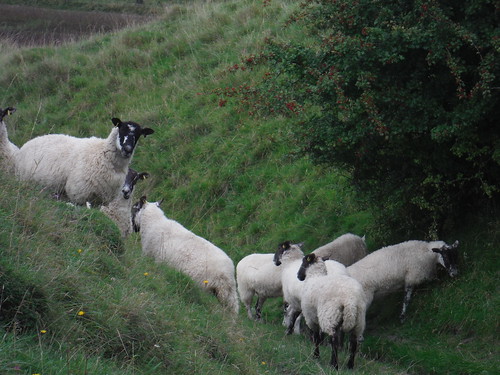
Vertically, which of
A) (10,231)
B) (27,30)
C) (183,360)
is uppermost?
(10,231)

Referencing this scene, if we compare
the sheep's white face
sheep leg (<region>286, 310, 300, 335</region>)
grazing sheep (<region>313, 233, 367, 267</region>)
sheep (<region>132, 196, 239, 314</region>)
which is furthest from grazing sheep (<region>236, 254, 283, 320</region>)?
the sheep's white face

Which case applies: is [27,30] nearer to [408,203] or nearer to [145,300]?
[408,203]

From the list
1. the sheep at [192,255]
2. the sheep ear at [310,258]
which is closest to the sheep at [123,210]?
the sheep at [192,255]

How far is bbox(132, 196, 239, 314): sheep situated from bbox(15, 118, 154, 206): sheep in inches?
35.3

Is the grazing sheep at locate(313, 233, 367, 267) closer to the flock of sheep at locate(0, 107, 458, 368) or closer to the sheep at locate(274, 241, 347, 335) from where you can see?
the flock of sheep at locate(0, 107, 458, 368)

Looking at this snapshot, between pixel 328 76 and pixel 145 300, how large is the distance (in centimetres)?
498

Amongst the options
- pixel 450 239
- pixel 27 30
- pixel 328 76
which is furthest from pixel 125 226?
pixel 27 30

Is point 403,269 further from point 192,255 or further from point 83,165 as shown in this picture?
point 83,165

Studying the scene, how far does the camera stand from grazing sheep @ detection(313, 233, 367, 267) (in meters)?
Result: 13.1

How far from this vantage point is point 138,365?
671 centimetres

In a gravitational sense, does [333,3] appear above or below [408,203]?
above

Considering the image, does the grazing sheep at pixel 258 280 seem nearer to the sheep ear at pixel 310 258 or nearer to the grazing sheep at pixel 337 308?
the sheep ear at pixel 310 258

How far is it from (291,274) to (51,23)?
27.9m

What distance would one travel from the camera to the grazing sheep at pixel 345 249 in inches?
515
